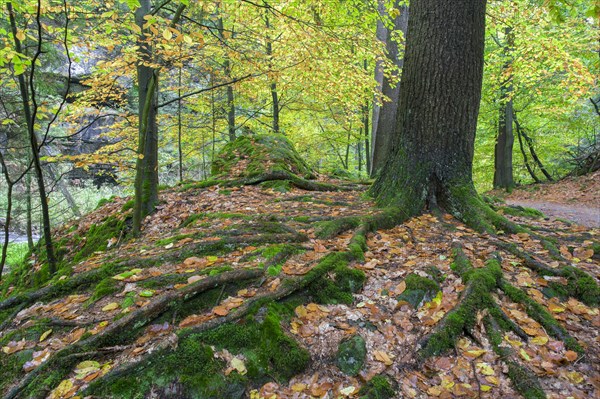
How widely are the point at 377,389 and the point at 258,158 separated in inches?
262

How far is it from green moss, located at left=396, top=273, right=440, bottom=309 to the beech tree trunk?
5.18ft

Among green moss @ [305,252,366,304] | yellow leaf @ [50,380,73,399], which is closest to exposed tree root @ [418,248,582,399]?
green moss @ [305,252,366,304]

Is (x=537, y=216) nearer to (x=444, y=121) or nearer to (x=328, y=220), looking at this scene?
(x=444, y=121)

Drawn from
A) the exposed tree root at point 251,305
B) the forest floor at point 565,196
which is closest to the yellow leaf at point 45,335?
the exposed tree root at point 251,305

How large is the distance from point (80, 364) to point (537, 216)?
6075 mm

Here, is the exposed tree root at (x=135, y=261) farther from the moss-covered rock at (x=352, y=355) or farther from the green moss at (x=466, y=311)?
the green moss at (x=466, y=311)

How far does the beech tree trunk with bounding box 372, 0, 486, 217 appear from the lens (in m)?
4.34

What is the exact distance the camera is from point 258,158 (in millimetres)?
8180

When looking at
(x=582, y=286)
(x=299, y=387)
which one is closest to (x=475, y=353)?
(x=299, y=387)

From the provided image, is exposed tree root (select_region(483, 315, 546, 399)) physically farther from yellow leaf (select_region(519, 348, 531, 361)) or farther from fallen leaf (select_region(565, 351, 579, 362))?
fallen leaf (select_region(565, 351, 579, 362))

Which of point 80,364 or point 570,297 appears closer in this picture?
point 80,364

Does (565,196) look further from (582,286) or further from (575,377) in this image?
(575,377)

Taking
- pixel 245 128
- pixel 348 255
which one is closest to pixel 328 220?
pixel 348 255

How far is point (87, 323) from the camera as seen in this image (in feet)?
8.33
